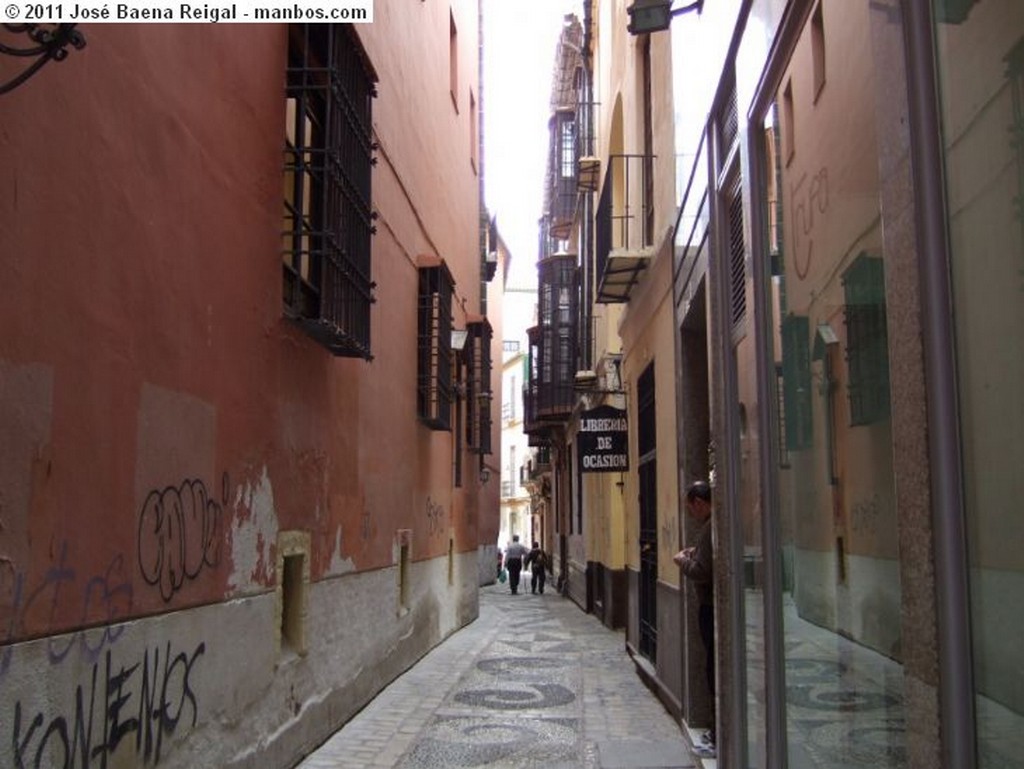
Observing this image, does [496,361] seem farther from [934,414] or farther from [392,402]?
[934,414]

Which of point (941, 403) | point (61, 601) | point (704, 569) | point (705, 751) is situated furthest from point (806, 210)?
A: point (705, 751)

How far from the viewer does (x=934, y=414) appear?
91.9 inches

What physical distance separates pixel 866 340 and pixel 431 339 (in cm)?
Answer: 956

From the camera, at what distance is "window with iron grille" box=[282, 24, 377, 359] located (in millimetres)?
6719

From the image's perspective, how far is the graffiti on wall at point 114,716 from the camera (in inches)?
137

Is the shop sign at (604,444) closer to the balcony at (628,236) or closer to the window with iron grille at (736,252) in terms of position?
the balcony at (628,236)

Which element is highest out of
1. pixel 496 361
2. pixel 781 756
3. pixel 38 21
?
pixel 496 361

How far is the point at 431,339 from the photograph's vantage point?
12.3m

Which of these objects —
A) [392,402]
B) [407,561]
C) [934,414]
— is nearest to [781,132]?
[934,414]

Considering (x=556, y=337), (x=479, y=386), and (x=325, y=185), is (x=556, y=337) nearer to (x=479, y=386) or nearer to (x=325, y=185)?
(x=479, y=386)

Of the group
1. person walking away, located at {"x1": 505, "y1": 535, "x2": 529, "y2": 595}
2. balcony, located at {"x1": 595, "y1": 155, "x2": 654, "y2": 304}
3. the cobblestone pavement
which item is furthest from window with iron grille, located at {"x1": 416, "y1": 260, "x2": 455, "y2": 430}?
person walking away, located at {"x1": 505, "y1": 535, "x2": 529, "y2": 595}

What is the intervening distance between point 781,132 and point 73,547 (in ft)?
10.5

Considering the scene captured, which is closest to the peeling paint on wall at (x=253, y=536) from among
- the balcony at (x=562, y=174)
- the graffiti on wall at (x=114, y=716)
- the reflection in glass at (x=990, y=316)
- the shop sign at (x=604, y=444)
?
the graffiti on wall at (x=114, y=716)

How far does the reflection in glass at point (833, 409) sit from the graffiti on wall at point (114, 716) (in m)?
2.71
